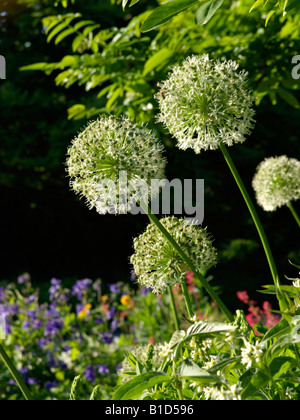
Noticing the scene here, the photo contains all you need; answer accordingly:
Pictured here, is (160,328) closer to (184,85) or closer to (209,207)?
(184,85)

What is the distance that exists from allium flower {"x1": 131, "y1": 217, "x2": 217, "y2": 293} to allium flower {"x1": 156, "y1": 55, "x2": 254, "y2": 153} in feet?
1.25

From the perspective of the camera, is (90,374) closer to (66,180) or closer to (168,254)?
(168,254)

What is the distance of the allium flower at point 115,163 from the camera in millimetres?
1871

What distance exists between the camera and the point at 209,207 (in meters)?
10.3

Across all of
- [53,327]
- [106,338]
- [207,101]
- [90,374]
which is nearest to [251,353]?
[207,101]

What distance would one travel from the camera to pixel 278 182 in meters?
3.49

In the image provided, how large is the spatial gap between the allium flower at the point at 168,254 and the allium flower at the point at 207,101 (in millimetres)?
380

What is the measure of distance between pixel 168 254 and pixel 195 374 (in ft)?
3.18

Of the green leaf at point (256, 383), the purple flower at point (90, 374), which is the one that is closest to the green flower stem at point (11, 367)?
the green leaf at point (256, 383)

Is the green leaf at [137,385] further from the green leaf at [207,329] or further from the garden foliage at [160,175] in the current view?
the green leaf at [207,329]

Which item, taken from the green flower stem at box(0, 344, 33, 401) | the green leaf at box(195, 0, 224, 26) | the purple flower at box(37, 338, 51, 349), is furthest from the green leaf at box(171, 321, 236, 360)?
the purple flower at box(37, 338, 51, 349)

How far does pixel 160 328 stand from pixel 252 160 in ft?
19.2
